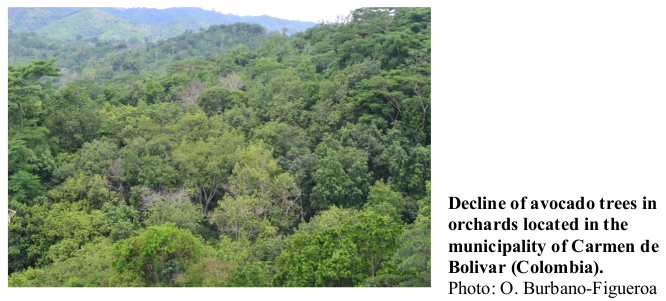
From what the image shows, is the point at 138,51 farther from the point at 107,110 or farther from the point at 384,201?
the point at 384,201

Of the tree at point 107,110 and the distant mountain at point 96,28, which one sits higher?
the distant mountain at point 96,28

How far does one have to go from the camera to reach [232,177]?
12.8 m

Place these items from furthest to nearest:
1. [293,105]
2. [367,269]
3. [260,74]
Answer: [260,74], [293,105], [367,269]

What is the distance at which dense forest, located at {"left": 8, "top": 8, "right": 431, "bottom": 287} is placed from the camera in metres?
7.99

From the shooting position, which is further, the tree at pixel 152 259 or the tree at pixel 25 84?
the tree at pixel 25 84

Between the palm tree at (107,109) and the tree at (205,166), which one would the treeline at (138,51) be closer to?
the palm tree at (107,109)

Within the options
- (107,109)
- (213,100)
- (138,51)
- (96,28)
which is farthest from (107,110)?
(96,28)

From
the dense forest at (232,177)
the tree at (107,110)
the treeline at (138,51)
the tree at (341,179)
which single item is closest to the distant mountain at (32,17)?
the treeline at (138,51)

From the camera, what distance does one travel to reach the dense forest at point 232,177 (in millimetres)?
7988

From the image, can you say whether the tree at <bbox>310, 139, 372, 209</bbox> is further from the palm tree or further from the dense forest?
the palm tree

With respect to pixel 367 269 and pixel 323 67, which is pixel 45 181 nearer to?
pixel 367 269

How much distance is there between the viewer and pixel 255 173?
12438 millimetres

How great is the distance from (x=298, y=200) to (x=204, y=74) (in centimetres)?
1111
